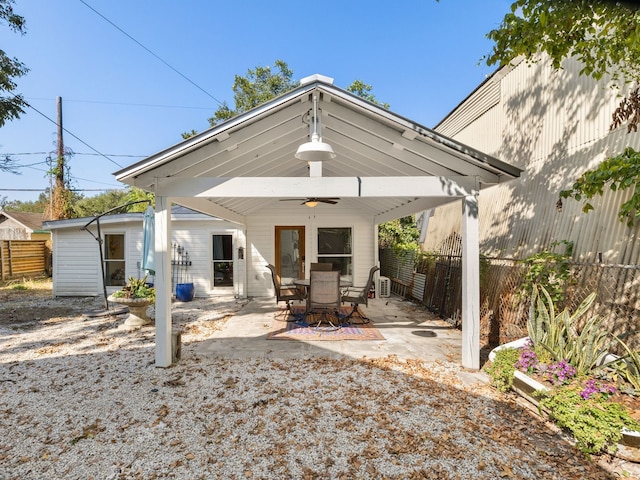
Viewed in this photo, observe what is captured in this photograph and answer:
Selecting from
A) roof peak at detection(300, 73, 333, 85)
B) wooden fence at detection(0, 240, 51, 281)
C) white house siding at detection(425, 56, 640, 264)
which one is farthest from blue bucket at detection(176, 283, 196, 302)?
wooden fence at detection(0, 240, 51, 281)

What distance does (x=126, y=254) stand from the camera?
10031 mm

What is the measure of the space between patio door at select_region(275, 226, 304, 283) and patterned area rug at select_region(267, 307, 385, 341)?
3402mm

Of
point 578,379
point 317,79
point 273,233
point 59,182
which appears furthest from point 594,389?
point 59,182

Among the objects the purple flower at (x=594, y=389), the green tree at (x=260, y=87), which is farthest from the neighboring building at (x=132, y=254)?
the green tree at (x=260, y=87)

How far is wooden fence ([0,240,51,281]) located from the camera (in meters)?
12.9

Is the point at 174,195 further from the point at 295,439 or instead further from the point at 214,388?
the point at 295,439

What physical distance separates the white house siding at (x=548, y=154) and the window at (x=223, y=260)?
6.88 metres

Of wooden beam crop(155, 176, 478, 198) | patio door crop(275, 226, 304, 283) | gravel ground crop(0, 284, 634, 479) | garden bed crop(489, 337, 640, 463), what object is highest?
wooden beam crop(155, 176, 478, 198)

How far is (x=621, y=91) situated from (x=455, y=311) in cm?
438

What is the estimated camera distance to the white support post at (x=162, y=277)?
4172 millimetres

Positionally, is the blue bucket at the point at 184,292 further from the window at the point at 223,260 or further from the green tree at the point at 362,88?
the green tree at the point at 362,88

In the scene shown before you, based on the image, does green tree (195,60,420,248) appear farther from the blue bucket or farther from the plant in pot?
the plant in pot

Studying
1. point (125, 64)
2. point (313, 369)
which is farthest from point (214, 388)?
point (125, 64)

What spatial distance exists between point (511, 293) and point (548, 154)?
9.44 ft
